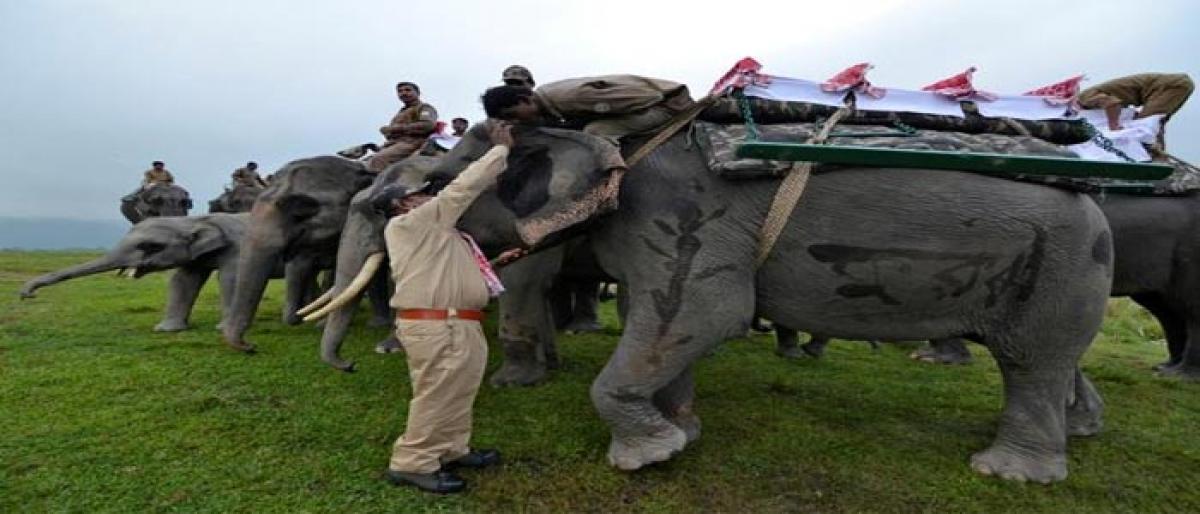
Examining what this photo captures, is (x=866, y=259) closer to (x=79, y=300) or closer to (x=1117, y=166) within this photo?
(x=1117, y=166)

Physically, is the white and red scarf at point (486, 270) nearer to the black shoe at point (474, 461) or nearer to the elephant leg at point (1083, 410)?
the black shoe at point (474, 461)

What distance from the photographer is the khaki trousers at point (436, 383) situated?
3.27 m

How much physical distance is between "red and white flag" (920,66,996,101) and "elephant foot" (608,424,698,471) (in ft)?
7.42

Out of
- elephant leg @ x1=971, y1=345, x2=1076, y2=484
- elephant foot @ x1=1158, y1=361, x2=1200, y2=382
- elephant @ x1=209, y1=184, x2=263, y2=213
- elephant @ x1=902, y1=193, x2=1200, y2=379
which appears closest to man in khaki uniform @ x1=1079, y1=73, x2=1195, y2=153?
elephant @ x1=902, y1=193, x2=1200, y2=379

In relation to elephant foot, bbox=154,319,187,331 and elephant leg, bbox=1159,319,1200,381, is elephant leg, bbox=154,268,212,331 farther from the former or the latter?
elephant leg, bbox=1159,319,1200,381

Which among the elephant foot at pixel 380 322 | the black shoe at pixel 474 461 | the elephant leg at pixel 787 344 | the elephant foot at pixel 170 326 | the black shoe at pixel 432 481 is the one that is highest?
the elephant foot at pixel 170 326

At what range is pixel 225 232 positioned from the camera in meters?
7.76

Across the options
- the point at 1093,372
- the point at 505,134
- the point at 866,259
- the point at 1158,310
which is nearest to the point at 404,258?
the point at 505,134

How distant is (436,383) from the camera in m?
3.32

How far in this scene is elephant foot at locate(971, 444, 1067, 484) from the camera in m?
3.63

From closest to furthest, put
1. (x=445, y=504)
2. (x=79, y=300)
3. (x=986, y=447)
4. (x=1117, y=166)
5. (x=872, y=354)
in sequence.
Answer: (x=1117, y=166), (x=445, y=504), (x=986, y=447), (x=872, y=354), (x=79, y=300)

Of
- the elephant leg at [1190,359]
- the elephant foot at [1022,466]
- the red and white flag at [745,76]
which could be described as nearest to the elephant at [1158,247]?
the elephant leg at [1190,359]

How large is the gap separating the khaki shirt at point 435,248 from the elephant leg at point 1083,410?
370 centimetres

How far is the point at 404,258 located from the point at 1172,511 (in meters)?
3.77
